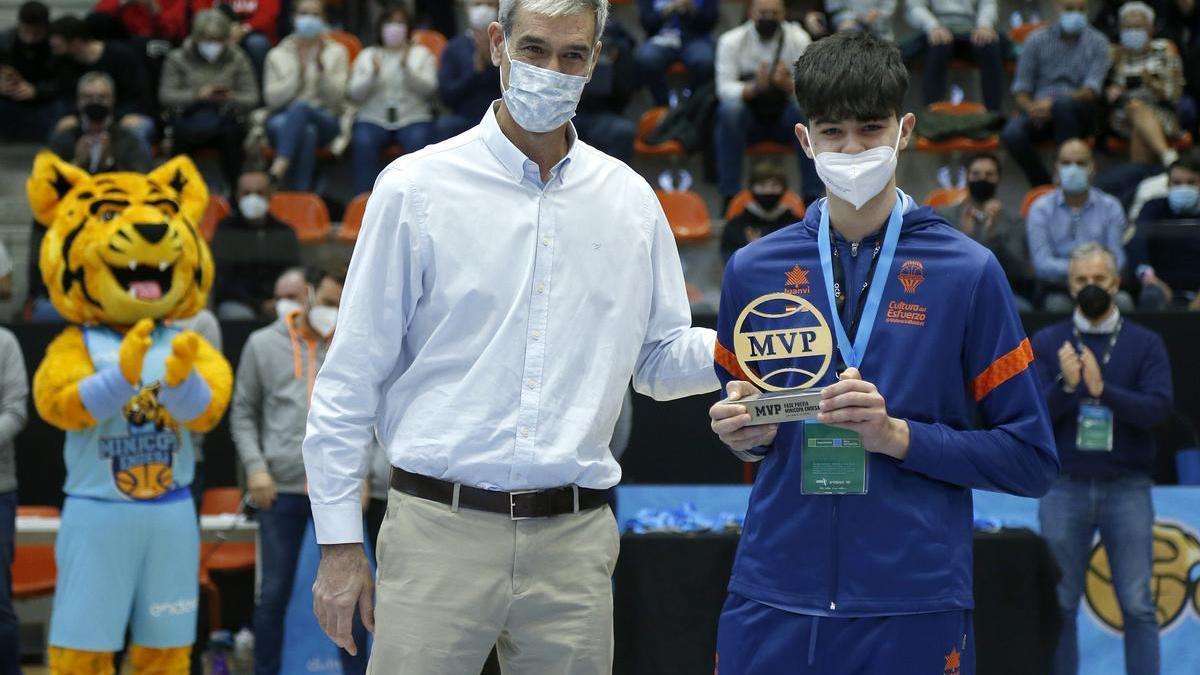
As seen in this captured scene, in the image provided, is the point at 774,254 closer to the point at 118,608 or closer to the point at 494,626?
the point at 494,626

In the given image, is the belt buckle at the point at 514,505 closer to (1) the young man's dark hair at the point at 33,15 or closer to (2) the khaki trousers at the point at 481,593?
(2) the khaki trousers at the point at 481,593

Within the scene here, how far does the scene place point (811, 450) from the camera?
101 inches

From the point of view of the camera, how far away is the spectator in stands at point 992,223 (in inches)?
320

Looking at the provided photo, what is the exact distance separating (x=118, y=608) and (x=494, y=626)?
296 centimetres

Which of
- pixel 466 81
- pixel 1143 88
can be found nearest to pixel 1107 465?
pixel 1143 88

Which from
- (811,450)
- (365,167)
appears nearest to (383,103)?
(365,167)

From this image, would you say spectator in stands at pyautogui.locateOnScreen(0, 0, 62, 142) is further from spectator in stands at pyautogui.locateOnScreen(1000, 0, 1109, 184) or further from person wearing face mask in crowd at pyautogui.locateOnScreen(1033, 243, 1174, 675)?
person wearing face mask in crowd at pyautogui.locateOnScreen(1033, 243, 1174, 675)

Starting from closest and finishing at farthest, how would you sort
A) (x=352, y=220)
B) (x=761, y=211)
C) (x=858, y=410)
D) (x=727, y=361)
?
(x=858, y=410), (x=727, y=361), (x=761, y=211), (x=352, y=220)

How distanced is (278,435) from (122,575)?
1303 millimetres

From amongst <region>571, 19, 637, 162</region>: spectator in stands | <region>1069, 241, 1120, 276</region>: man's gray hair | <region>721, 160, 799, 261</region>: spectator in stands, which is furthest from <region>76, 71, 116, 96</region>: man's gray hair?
<region>1069, 241, 1120, 276</region>: man's gray hair

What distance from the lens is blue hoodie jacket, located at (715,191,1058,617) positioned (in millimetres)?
2543

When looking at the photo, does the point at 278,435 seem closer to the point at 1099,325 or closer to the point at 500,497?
the point at 1099,325

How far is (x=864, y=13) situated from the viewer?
11.0 meters

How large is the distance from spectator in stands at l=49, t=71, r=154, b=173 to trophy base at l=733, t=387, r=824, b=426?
7.59m
